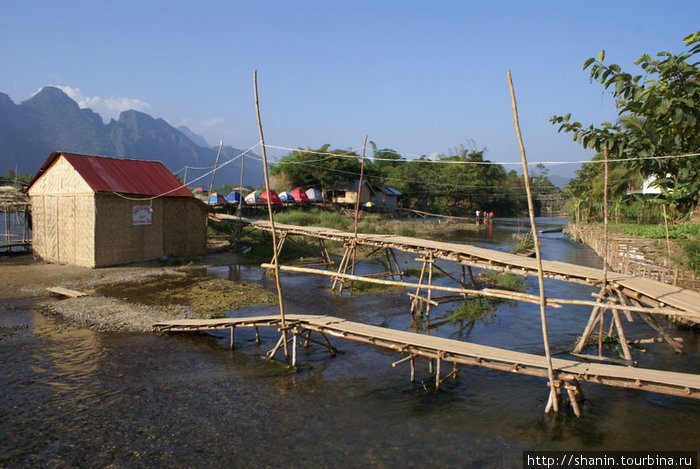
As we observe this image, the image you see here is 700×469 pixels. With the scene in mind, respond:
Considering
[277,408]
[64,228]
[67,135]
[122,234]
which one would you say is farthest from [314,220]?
[67,135]

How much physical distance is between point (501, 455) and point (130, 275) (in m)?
14.2

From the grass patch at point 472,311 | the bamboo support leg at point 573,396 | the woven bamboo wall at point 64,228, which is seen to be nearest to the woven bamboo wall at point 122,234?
the woven bamboo wall at point 64,228

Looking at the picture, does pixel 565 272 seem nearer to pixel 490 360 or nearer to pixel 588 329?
pixel 588 329

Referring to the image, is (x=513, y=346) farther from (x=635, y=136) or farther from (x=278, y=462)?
(x=278, y=462)

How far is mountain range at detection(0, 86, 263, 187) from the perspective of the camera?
111 meters

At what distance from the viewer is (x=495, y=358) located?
290 inches

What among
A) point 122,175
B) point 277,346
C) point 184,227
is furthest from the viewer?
point 184,227

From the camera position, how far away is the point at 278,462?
246 inches

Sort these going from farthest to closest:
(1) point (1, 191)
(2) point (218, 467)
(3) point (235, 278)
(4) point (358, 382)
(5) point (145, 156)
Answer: (5) point (145, 156), (1) point (1, 191), (3) point (235, 278), (4) point (358, 382), (2) point (218, 467)

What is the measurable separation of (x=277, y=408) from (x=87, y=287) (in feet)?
33.5

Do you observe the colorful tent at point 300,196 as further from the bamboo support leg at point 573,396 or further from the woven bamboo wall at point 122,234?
the bamboo support leg at point 573,396

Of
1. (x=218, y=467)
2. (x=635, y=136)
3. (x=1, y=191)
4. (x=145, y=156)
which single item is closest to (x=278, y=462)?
(x=218, y=467)

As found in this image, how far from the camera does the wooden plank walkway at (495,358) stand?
6496 millimetres

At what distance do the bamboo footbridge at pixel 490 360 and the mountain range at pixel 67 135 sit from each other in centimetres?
9254
